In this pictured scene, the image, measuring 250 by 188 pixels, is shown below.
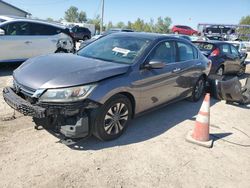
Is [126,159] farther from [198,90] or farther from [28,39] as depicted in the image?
[28,39]

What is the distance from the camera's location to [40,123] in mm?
3805

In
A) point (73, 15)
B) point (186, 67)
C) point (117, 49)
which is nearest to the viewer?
point (117, 49)

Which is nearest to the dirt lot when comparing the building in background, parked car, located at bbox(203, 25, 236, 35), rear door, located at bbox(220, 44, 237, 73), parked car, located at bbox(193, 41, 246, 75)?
parked car, located at bbox(193, 41, 246, 75)

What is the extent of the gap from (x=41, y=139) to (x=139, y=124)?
1.84 meters

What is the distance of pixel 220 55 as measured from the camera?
32.5ft

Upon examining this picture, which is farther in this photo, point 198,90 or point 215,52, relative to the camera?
point 215,52

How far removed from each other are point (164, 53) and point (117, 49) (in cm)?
98

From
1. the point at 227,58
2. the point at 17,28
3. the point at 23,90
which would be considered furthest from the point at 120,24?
the point at 23,90

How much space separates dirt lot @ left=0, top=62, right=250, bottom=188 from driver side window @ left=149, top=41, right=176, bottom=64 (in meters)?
1.28

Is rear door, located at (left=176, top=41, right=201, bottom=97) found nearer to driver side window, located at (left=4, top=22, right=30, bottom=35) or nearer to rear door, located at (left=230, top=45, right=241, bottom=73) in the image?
rear door, located at (left=230, top=45, right=241, bottom=73)

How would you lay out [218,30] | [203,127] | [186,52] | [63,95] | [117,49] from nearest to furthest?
[63,95] < [203,127] < [117,49] < [186,52] < [218,30]

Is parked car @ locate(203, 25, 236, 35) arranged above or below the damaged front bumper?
above

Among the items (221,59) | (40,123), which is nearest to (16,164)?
(40,123)

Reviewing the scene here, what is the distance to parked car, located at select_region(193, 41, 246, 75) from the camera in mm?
9758
